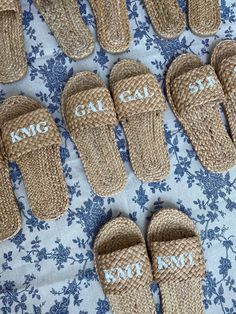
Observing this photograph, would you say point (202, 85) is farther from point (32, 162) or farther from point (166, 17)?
point (32, 162)

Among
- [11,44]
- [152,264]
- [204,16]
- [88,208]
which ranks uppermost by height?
[11,44]

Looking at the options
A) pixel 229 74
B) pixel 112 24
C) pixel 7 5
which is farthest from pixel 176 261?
pixel 7 5

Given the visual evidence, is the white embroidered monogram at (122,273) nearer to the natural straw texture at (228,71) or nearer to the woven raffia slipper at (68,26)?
the natural straw texture at (228,71)

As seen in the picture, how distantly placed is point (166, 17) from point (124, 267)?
0.59 m

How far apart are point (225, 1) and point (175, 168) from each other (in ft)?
1.45

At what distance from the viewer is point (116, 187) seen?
113 centimetres

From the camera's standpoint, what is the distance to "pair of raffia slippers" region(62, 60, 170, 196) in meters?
1.11

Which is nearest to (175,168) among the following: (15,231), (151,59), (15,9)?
(151,59)

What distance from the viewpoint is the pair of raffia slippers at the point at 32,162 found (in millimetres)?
1095

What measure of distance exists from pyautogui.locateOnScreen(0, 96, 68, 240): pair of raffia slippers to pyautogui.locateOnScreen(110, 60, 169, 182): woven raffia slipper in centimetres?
16

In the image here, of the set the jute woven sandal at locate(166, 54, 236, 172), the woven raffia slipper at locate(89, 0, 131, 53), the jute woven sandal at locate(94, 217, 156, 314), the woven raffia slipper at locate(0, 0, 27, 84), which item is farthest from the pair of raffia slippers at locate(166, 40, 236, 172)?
the woven raffia slipper at locate(0, 0, 27, 84)

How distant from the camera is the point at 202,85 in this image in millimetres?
1136

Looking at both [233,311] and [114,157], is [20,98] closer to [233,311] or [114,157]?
[114,157]

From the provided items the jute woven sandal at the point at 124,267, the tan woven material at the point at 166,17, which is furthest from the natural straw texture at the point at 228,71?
the jute woven sandal at the point at 124,267
